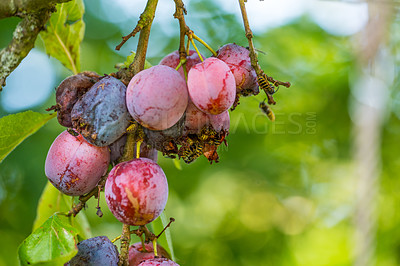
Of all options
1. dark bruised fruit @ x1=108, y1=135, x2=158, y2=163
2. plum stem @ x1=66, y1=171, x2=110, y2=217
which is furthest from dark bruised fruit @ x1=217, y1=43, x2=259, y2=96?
plum stem @ x1=66, y1=171, x2=110, y2=217

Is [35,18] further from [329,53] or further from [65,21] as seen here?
[329,53]

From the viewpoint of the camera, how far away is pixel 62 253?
715 millimetres

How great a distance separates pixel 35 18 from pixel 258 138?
1.82 m

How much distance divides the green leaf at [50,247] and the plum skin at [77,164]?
10 cm

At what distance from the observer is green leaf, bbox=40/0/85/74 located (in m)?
1.16

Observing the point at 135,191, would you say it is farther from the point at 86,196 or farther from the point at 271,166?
the point at 271,166

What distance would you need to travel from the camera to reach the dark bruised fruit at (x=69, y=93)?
0.83 metres

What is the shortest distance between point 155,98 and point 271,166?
6.24 ft

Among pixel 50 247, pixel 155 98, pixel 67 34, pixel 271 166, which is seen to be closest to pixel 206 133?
pixel 155 98

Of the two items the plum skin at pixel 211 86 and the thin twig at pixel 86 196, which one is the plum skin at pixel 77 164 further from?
the plum skin at pixel 211 86

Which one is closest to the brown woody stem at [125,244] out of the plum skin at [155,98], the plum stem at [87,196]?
the plum stem at [87,196]

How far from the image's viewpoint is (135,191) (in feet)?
2.38

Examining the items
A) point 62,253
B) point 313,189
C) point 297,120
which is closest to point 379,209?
point 313,189

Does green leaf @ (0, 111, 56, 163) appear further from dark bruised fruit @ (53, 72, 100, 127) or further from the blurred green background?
the blurred green background
